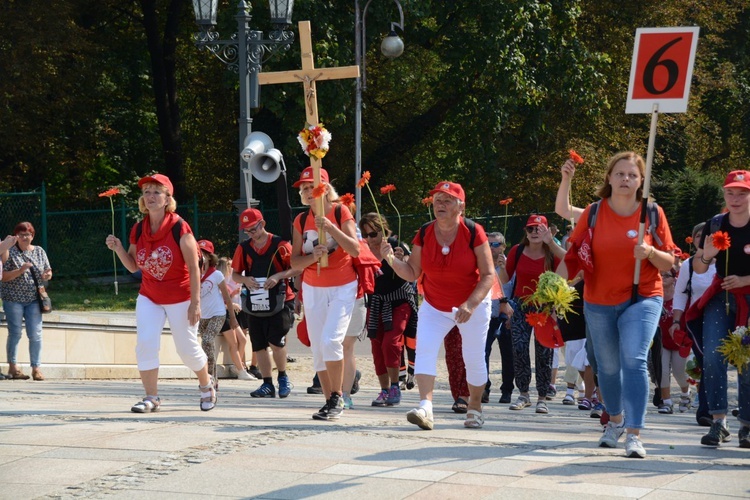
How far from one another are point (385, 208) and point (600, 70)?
286 inches

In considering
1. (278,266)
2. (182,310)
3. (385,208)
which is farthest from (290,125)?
(182,310)

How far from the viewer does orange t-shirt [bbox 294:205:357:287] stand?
9258 millimetres

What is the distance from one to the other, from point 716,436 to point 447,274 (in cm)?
211

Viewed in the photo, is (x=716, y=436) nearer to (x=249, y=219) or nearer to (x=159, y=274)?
(x=159, y=274)

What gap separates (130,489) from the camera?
20.7 feet

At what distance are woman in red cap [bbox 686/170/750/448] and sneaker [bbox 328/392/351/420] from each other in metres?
2.63

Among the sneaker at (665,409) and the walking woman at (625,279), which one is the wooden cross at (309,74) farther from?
the sneaker at (665,409)

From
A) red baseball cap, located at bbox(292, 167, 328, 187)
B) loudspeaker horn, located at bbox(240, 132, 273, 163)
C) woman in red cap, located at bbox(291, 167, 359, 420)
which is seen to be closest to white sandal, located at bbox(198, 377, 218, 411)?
woman in red cap, located at bbox(291, 167, 359, 420)

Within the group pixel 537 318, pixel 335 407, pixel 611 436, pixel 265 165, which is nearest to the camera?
pixel 611 436

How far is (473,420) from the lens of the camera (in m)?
8.78

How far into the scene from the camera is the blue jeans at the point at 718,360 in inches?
322

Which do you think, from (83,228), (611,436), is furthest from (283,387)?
(83,228)

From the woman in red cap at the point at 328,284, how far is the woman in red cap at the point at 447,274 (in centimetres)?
65

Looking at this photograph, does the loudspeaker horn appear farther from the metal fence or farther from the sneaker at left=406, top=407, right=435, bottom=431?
the metal fence
